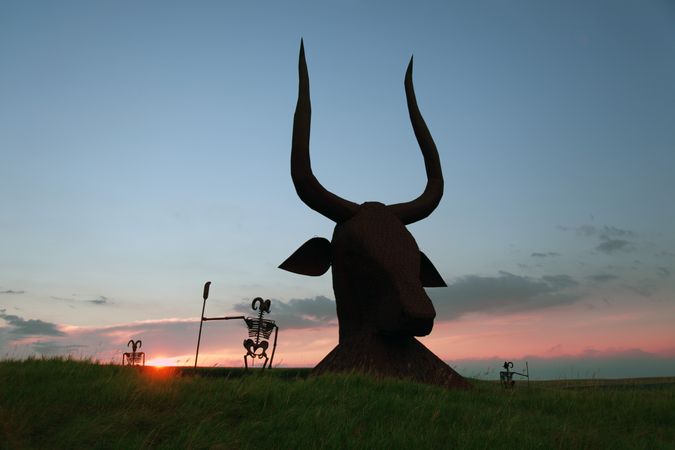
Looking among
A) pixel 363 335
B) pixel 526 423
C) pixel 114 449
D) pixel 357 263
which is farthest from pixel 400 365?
pixel 114 449

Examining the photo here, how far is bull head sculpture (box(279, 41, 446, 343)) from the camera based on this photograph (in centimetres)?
763

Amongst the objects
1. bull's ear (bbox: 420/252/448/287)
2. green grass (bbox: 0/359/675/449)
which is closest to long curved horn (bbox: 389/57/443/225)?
bull's ear (bbox: 420/252/448/287)

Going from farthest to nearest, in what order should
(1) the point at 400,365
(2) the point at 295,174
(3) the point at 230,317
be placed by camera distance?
(3) the point at 230,317
(2) the point at 295,174
(1) the point at 400,365

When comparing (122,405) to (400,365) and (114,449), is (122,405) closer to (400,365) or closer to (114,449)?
(114,449)

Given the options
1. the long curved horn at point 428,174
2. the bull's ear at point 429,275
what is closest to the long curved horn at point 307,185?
the long curved horn at point 428,174

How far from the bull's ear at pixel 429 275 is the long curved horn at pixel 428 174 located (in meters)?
0.82

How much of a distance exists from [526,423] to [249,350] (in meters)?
4.40

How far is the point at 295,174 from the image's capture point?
8.76m

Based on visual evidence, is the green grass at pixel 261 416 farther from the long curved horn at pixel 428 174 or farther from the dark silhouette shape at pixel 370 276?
the long curved horn at pixel 428 174

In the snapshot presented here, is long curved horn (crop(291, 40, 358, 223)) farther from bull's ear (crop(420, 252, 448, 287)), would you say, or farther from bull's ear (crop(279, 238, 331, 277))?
bull's ear (crop(420, 252, 448, 287))

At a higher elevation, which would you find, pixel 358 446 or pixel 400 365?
pixel 400 365

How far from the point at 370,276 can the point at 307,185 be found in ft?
5.64

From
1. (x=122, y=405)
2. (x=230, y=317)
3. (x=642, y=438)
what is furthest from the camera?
(x=230, y=317)

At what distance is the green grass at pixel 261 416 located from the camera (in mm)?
4184
